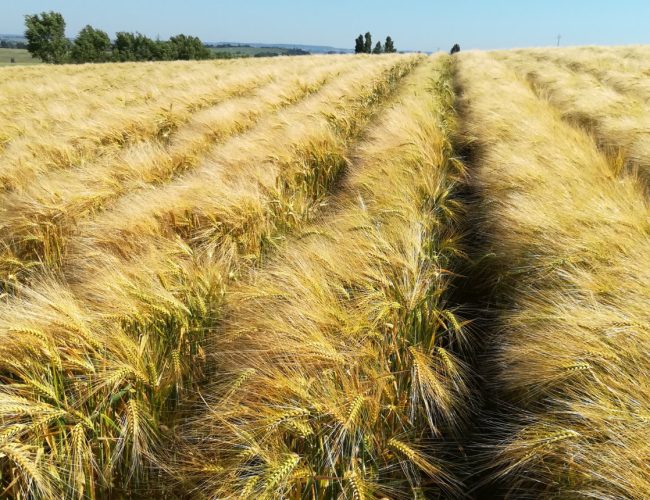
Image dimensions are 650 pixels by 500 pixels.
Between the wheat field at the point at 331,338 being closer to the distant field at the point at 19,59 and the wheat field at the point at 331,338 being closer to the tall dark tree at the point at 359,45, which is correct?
the tall dark tree at the point at 359,45

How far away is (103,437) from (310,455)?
64 centimetres

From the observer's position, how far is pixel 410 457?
1301mm

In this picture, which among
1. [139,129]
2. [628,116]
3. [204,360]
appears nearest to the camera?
[204,360]

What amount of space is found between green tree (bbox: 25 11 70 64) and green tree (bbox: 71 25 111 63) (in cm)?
145

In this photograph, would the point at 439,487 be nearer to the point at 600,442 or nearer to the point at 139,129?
the point at 600,442

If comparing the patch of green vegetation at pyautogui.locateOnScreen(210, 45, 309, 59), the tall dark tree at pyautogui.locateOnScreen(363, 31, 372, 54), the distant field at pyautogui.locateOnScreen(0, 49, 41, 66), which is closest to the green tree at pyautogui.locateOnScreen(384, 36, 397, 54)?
the tall dark tree at pyautogui.locateOnScreen(363, 31, 372, 54)

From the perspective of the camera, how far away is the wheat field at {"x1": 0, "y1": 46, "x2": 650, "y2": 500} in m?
1.24

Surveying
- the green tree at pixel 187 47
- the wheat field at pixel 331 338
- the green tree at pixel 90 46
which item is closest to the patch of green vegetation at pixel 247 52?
the green tree at pixel 187 47

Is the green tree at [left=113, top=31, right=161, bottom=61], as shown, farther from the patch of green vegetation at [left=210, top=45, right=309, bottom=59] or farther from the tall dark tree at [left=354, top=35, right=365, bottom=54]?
the tall dark tree at [left=354, top=35, right=365, bottom=54]

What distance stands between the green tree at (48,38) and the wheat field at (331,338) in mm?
57247

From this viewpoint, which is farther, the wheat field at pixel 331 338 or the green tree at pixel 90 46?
the green tree at pixel 90 46

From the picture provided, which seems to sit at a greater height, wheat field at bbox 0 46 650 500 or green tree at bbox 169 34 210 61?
green tree at bbox 169 34 210 61

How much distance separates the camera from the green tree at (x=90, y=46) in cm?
4841

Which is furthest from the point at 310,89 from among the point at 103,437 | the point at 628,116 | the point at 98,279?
the point at 103,437
